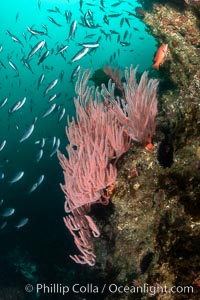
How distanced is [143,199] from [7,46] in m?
146

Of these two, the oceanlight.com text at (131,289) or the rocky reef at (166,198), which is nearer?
the oceanlight.com text at (131,289)

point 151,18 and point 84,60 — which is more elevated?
point 151,18

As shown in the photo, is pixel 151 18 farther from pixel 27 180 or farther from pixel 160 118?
pixel 27 180

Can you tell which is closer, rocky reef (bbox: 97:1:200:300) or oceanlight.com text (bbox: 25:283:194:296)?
oceanlight.com text (bbox: 25:283:194:296)

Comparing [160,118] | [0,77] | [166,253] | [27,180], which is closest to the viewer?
[166,253]

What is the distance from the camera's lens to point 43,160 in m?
20.8

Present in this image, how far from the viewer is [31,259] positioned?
475 inches

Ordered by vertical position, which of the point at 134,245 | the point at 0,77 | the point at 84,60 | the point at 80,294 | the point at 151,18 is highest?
the point at 151,18

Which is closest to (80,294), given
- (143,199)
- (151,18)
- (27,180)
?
(143,199)

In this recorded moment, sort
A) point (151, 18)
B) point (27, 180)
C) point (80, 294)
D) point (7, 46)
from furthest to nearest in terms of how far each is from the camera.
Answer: point (7, 46)
point (27, 180)
point (80, 294)
point (151, 18)

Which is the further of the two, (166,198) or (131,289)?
(131,289)

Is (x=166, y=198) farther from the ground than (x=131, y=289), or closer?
farther from the ground

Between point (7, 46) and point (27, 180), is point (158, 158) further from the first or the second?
point (7, 46)

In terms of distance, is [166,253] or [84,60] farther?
[84,60]
